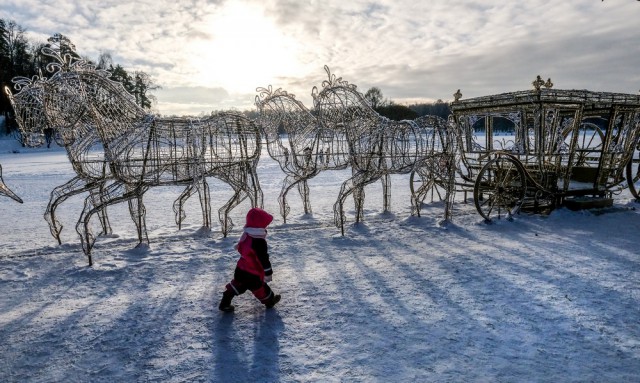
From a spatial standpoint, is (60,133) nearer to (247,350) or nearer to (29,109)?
(29,109)

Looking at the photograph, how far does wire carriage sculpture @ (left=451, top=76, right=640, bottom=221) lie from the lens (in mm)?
6914

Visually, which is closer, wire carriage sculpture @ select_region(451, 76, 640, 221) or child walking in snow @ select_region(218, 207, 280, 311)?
child walking in snow @ select_region(218, 207, 280, 311)

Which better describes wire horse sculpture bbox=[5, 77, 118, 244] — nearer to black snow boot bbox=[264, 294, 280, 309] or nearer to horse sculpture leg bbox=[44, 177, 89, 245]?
horse sculpture leg bbox=[44, 177, 89, 245]

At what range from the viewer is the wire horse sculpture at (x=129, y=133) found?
4.66 metres

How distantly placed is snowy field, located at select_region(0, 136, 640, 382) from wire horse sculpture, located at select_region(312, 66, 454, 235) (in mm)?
1044

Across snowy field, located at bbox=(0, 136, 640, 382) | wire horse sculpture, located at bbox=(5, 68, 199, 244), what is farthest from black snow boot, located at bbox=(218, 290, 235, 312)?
wire horse sculpture, located at bbox=(5, 68, 199, 244)

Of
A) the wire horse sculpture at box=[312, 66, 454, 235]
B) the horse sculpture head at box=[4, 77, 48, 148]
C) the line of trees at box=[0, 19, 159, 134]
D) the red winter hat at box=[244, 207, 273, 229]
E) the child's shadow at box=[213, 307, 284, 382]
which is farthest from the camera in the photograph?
the line of trees at box=[0, 19, 159, 134]

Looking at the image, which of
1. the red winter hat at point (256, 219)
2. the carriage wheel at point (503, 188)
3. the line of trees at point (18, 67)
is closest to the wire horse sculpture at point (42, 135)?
the red winter hat at point (256, 219)

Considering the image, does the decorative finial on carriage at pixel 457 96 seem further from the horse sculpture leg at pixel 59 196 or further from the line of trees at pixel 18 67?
the line of trees at pixel 18 67

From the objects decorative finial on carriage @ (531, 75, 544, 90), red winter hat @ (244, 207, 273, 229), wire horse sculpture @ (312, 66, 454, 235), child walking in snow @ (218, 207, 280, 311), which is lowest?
child walking in snow @ (218, 207, 280, 311)

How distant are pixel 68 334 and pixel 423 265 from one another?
3.70 metres

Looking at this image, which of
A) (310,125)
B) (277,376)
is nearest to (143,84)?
(310,125)

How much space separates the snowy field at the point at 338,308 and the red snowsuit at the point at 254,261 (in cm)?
24

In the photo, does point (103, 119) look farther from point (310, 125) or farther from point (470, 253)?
point (470, 253)
